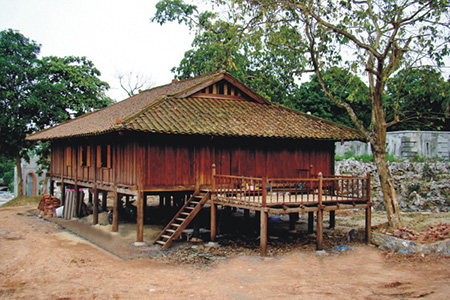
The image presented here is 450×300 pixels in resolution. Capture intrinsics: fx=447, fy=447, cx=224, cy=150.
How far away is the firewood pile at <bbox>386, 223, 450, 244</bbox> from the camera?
1560 centimetres

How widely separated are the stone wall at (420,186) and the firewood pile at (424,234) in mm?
10214

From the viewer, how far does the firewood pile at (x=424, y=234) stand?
15602mm

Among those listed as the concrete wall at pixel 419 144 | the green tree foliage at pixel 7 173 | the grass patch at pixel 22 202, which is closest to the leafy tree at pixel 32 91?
the grass patch at pixel 22 202

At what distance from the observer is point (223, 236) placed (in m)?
18.2

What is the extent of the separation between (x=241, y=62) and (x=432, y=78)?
17218mm

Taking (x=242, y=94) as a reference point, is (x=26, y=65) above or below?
above

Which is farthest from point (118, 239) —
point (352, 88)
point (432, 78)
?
point (432, 78)

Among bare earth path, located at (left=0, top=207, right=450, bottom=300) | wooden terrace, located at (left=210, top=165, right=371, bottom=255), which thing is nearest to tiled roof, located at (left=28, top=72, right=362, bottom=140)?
wooden terrace, located at (left=210, top=165, right=371, bottom=255)

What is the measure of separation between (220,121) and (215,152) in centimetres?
128

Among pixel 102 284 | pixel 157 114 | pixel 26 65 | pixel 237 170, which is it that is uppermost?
pixel 26 65

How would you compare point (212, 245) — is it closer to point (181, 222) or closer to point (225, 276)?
point (181, 222)

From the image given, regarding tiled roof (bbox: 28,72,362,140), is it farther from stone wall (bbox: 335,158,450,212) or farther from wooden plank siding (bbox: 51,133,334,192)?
stone wall (bbox: 335,158,450,212)

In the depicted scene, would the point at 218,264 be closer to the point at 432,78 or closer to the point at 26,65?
the point at 432,78

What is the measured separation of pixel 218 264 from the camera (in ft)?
45.4
